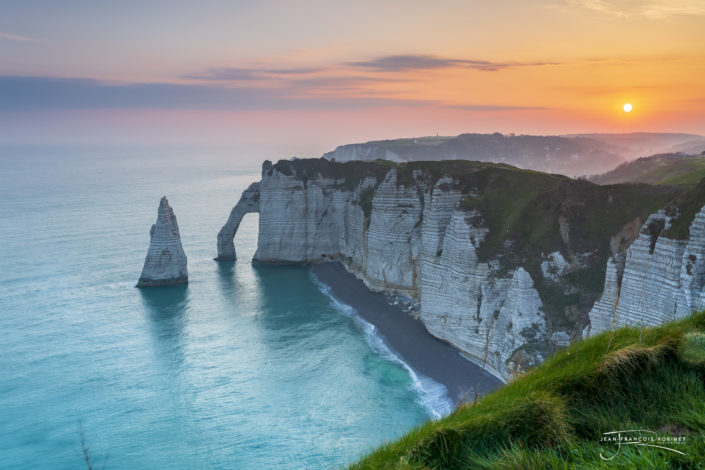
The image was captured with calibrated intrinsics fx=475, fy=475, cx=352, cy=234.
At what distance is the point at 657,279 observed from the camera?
84.3 ft

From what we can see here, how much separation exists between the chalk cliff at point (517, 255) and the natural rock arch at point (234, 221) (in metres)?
23.3

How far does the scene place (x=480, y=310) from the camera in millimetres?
35531

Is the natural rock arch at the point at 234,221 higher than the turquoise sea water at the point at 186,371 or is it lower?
higher

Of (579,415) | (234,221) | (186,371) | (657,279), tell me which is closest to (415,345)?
(186,371)

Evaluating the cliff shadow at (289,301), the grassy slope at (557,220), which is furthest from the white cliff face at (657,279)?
the cliff shadow at (289,301)

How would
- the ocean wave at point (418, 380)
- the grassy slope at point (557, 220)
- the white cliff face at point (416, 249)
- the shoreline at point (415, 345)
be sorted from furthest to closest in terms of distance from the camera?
the white cliff face at point (416, 249), the shoreline at point (415, 345), the grassy slope at point (557, 220), the ocean wave at point (418, 380)

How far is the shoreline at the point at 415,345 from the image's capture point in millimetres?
32031

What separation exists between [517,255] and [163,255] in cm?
4204

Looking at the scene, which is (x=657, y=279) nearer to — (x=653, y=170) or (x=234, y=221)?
(x=234, y=221)

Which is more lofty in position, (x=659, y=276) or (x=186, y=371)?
(x=659, y=276)

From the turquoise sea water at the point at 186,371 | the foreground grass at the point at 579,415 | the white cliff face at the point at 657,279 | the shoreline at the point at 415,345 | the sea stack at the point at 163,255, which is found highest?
the foreground grass at the point at 579,415

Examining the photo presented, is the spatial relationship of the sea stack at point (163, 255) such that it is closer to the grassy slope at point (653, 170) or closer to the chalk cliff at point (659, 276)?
the chalk cliff at point (659, 276)

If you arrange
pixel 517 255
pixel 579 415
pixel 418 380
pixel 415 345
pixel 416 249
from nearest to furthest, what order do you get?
pixel 579 415 < pixel 418 380 < pixel 517 255 < pixel 415 345 < pixel 416 249

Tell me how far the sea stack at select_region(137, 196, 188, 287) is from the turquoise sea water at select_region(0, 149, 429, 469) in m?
2.11
